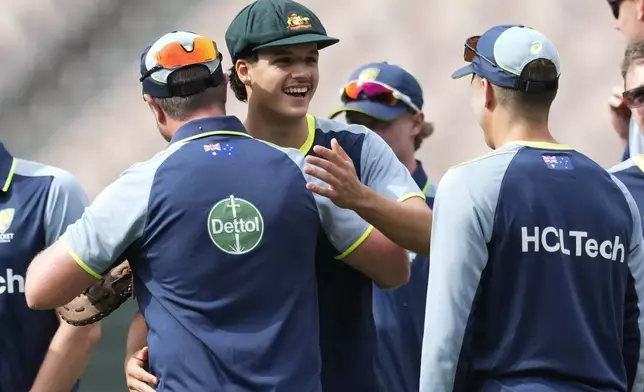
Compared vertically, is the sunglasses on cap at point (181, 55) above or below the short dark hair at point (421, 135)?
above

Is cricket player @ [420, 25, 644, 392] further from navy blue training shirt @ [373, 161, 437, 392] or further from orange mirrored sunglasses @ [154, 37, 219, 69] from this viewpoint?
navy blue training shirt @ [373, 161, 437, 392]

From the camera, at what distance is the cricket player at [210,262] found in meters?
2.58

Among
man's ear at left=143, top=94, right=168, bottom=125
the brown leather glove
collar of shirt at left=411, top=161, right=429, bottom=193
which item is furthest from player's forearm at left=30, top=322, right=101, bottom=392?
collar of shirt at left=411, top=161, right=429, bottom=193

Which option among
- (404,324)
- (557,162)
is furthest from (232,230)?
(404,324)

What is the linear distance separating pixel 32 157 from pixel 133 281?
3166 mm

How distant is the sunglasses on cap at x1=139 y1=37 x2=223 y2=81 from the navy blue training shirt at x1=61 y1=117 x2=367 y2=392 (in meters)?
0.23

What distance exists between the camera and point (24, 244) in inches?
126

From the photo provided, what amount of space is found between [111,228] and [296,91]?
0.64 meters

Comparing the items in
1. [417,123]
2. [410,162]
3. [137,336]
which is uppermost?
[417,123]

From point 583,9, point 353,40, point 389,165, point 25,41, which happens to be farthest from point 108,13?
point 389,165

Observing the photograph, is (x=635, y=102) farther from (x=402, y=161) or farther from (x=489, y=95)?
(x=402, y=161)

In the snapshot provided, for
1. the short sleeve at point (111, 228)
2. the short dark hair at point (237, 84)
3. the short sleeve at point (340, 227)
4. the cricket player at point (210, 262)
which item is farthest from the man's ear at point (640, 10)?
the short sleeve at point (111, 228)

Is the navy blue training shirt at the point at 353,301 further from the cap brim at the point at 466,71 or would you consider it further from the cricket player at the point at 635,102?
the cricket player at the point at 635,102

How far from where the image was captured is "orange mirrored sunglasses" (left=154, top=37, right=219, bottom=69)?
275cm
